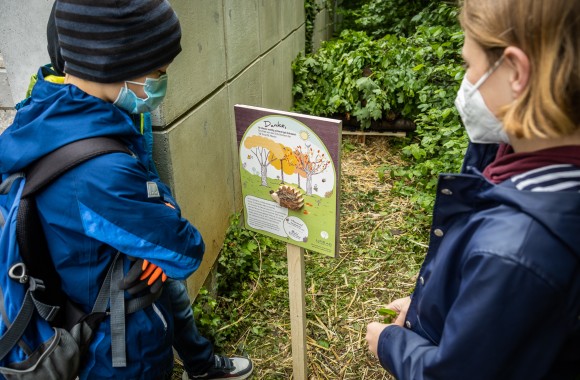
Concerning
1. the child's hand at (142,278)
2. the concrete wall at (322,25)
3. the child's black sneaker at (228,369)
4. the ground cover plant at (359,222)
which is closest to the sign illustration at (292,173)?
the ground cover plant at (359,222)

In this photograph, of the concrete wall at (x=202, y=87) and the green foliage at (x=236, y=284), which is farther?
the green foliage at (x=236, y=284)

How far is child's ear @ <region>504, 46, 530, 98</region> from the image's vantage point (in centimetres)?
87

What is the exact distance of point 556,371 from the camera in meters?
1.05

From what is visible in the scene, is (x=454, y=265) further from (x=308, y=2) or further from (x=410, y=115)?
(x=308, y=2)

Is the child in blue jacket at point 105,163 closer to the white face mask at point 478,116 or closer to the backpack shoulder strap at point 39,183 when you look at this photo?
the backpack shoulder strap at point 39,183

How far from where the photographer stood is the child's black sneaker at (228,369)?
240cm

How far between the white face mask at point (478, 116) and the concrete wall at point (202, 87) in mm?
1482

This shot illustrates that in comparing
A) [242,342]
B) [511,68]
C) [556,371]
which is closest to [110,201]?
[511,68]

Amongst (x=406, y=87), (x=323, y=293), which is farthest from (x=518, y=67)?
(x=406, y=87)

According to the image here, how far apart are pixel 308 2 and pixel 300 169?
17.6ft

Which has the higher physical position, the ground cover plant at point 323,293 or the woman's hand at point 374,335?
the woman's hand at point 374,335

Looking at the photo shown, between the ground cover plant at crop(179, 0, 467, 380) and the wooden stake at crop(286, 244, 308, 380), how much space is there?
1.27 feet

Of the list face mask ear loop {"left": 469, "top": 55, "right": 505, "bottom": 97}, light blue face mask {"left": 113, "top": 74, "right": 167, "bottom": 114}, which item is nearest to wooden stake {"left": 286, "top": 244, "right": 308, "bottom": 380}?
light blue face mask {"left": 113, "top": 74, "right": 167, "bottom": 114}

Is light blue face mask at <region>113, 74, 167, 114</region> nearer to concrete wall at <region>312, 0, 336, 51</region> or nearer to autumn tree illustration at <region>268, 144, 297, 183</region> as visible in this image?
autumn tree illustration at <region>268, 144, 297, 183</region>
